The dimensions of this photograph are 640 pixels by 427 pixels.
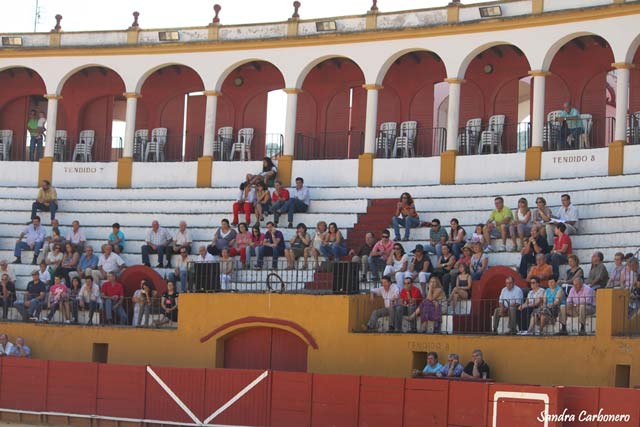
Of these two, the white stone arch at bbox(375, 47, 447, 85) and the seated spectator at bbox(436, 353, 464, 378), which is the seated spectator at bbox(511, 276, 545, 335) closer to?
the seated spectator at bbox(436, 353, 464, 378)

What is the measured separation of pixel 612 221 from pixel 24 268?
45.1 ft

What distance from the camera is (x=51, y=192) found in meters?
36.7

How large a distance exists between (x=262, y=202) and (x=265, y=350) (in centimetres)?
482

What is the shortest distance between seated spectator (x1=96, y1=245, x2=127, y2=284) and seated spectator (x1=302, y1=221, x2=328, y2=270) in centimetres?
446

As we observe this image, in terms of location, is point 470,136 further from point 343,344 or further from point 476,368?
point 476,368

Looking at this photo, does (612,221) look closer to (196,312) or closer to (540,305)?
(540,305)

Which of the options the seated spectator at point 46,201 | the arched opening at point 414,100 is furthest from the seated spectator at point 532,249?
the seated spectator at point 46,201

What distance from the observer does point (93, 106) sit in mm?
41656

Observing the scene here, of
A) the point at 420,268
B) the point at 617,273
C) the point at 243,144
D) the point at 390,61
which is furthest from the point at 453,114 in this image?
the point at 617,273

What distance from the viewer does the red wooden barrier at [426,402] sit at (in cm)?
2452

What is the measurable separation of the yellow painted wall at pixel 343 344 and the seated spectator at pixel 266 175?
509cm

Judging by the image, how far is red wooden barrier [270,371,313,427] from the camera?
85.9 ft

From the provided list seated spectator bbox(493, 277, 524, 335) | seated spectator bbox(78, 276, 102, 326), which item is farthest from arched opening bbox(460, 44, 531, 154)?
seated spectator bbox(78, 276, 102, 326)

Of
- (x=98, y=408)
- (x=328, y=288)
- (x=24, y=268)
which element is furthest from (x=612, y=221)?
(x=24, y=268)
